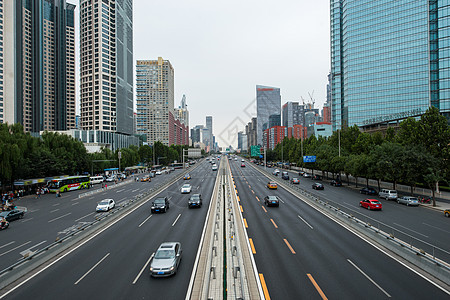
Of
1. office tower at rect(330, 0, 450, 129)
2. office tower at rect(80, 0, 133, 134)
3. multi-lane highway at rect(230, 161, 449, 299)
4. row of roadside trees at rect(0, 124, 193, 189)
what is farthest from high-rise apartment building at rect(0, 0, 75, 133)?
office tower at rect(330, 0, 450, 129)

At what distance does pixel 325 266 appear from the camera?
1449cm

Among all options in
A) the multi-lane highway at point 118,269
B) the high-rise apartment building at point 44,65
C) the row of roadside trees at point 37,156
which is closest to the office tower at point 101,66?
the row of roadside trees at point 37,156

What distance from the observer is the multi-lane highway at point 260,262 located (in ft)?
39.2

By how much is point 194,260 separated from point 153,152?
106034mm

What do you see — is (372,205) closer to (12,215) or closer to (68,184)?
(12,215)

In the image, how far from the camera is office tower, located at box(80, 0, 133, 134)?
113 metres

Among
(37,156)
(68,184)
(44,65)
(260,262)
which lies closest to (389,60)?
(260,262)

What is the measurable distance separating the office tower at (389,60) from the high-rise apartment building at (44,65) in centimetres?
17329

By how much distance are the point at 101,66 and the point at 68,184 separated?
8151cm

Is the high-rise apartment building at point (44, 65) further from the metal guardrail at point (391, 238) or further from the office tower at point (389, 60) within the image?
the office tower at point (389, 60)

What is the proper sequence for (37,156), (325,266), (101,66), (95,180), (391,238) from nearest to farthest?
(325,266), (391,238), (37,156), (95,180), (101,66)

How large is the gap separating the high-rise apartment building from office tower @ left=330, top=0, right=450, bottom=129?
569ft

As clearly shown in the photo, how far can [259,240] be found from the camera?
19.2m

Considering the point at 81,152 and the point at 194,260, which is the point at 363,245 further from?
the point at 81,152
